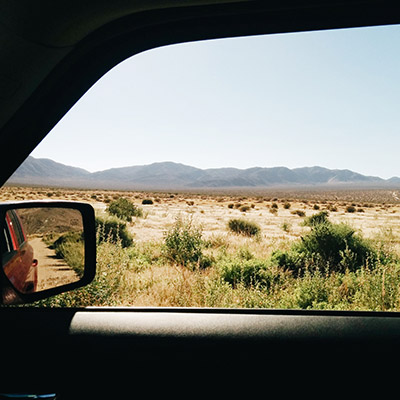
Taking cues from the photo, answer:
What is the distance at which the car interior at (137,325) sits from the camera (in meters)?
1.66

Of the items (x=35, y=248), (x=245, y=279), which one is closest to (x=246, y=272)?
(x=245, y=279)

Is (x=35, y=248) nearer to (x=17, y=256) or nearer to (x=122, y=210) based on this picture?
(x=17, y=256)

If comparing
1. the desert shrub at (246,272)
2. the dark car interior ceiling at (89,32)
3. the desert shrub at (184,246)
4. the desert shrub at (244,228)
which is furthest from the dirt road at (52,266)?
the desert shrub at (244,228)

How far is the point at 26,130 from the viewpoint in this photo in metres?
1.79

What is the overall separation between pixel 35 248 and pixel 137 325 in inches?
30.9

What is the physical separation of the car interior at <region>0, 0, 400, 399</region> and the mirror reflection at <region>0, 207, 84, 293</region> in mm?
111

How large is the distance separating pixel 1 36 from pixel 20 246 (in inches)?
36.0

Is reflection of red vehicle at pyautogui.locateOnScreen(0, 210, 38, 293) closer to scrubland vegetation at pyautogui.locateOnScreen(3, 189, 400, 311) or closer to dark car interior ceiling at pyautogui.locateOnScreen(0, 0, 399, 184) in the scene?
dark car interior ceiling at pyautogui.locateOnScreen(0, 0, 399, 184)

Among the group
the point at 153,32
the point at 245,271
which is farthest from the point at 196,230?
the point at 153,32

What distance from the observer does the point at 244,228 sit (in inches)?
746

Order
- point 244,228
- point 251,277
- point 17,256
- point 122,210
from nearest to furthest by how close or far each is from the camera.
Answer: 1. point 17,256
2. point 251,277
3. point 244,228
4. point 122,210

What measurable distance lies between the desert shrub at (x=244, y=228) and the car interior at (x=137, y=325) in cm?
1646

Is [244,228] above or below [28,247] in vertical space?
below

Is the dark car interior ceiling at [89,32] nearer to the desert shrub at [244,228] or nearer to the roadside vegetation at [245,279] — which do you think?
the roadside vegetation at [245,279]
